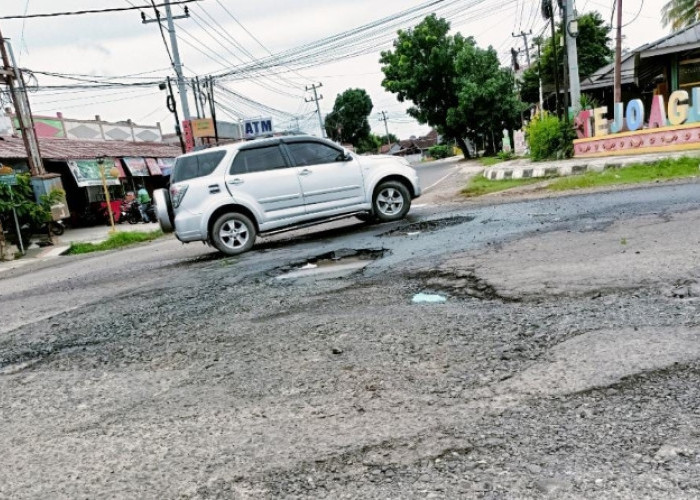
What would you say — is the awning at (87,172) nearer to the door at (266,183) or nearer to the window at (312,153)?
the door at (266,183)

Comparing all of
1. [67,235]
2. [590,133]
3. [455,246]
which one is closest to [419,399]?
[455,246]

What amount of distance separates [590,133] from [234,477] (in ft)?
60.1

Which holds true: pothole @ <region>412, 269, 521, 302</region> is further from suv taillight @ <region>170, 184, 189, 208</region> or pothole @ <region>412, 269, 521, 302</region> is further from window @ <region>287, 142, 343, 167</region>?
suv taillight @ <region>170, 184, 189, 208</region>

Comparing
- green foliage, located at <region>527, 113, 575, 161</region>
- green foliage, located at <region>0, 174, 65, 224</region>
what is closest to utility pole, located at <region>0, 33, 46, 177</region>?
green foliage, located at <region>0, 174, 65, 224</region>

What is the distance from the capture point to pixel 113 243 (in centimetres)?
1503

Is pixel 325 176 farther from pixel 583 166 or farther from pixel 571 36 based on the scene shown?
pixel 571 36

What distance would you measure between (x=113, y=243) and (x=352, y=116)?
61622 millimetres

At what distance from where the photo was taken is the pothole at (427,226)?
8141 millimetres

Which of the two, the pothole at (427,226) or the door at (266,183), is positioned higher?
the door at (266,183)

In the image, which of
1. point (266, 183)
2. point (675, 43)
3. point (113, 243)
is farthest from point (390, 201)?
point (675, 43)

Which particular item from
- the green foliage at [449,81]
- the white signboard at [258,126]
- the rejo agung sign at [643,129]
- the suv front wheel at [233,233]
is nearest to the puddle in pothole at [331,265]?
the suv front wheel at [233,233]

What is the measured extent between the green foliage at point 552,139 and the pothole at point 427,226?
11.0 meters

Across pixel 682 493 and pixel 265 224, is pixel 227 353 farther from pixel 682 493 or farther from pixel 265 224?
pixel 265 224

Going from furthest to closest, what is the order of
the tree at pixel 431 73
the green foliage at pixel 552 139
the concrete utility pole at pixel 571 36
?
the tree at pixel 431 73 < the green foliage at pixel 552 139 < the concrete utility pole at pixel 571 36
